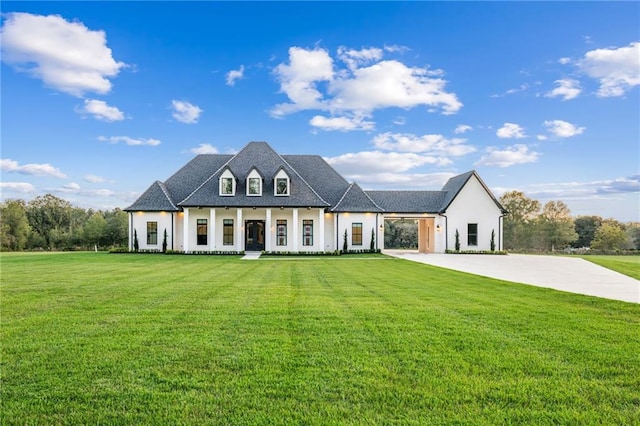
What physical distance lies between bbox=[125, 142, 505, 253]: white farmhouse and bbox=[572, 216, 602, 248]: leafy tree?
36.6 metres

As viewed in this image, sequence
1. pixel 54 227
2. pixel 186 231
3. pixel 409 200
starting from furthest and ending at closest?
pixel 54 227, pixel 409 200, pixel 186 231

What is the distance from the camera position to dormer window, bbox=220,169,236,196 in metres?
27.3

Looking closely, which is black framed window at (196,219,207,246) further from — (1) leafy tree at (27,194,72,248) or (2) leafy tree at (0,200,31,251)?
(1) leafy tree at (27,194,72,248)

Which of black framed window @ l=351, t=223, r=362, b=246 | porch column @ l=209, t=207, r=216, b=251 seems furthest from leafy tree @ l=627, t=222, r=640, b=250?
porch column @ l=209, t=207, r=216, b=251

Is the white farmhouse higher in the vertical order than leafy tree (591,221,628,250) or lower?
higher

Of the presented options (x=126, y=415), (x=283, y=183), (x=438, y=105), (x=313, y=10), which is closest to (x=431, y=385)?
(x=126, y=415)

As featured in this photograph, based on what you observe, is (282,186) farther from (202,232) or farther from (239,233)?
(202,232)

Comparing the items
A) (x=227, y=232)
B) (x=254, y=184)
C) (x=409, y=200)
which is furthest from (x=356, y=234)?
(x=227, y=232)

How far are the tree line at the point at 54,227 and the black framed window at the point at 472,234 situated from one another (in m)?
40.6

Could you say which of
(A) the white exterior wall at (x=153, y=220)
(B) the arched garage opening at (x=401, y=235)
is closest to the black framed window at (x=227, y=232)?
(A) the white exterior wall at (x=153, y=220)

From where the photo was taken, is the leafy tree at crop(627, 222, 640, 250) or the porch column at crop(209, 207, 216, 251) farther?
the leafy tree at crop(627, 222, 640, 250)

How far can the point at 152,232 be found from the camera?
2773 cm

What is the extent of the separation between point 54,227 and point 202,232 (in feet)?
155

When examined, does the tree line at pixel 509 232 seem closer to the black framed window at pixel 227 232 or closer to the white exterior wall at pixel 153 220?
the white exterior wall at pixel 153 220
